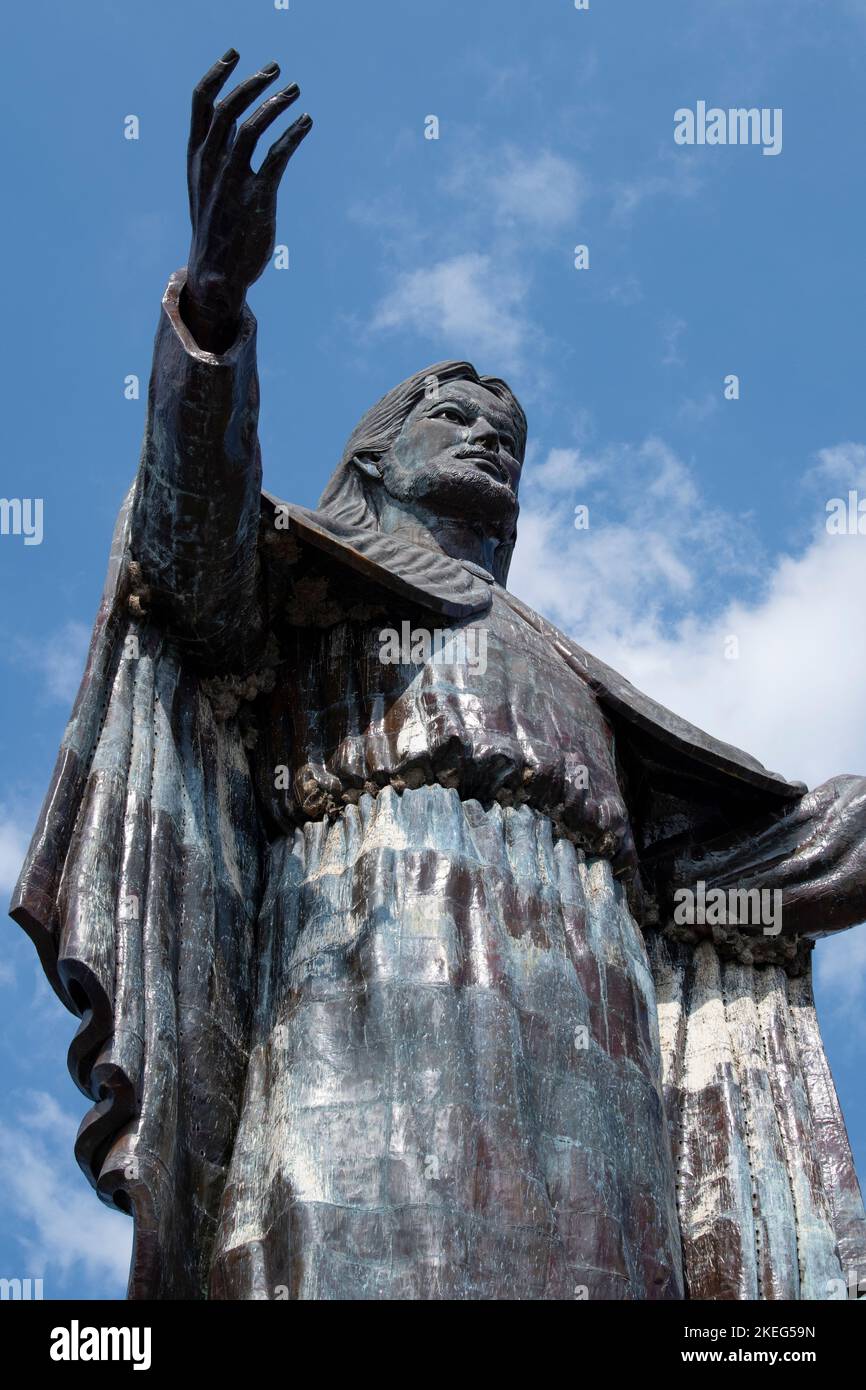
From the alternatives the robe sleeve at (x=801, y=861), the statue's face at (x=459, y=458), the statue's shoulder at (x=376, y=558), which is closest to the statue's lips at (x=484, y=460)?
the statue's face at (x=459, y=458)

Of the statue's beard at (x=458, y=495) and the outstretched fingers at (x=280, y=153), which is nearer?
the outstretched fingers at (x=280, y=153)

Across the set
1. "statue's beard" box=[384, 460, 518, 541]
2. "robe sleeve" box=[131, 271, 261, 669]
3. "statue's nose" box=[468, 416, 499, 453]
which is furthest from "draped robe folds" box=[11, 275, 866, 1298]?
"statue's nose" box=[468, 416, 499, 453]

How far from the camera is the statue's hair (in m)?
14.8

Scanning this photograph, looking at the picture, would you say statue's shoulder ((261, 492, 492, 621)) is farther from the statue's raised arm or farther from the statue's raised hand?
the statue's raised hand

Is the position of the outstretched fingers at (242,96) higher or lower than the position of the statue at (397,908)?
higher

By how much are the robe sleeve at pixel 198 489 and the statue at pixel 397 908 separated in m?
0.02

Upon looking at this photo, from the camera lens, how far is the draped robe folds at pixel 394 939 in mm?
11023

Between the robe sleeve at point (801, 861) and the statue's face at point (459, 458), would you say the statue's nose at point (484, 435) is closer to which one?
the statue's face at point (459, 458)

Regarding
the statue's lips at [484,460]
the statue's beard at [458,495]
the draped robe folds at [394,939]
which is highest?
the statue's lips at [484,460]

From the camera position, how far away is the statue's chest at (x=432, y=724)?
1263 cm

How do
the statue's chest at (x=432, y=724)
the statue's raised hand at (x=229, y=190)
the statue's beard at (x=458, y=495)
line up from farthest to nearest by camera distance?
the statue's beard at (x=458, y=495)
the statue's chest at (x=432, y=724)
the statue's raised hand at (x=229, y=190)

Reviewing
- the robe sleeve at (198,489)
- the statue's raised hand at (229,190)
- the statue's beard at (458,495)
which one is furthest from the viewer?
the statue's beard at (458,495)

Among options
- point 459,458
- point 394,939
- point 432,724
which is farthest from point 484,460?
point 394,939
